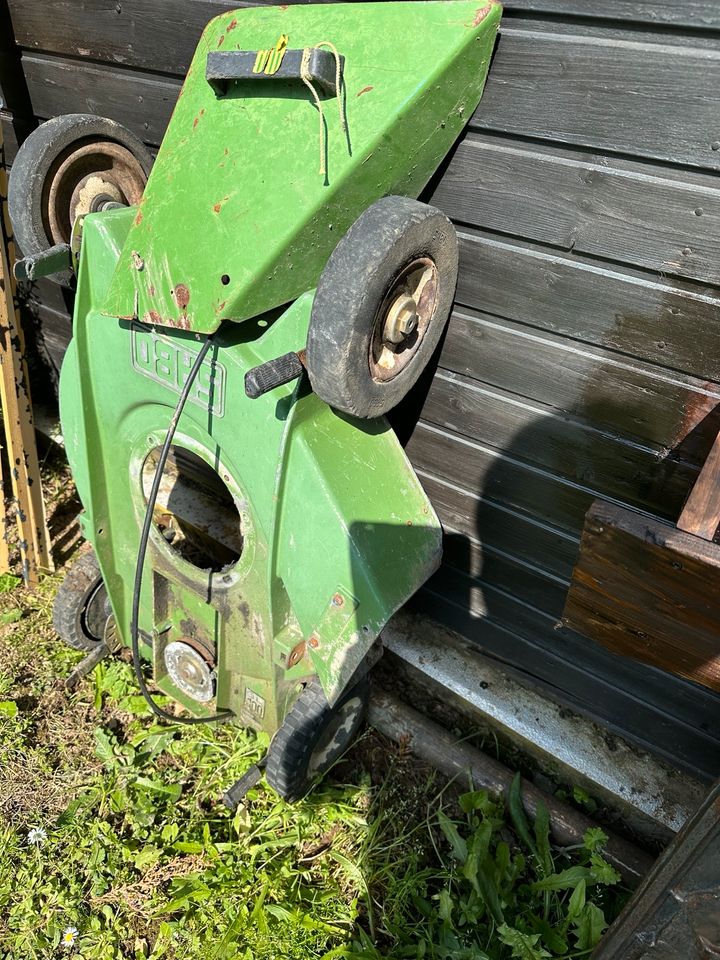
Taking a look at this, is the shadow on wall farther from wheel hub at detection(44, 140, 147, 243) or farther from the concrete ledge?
wheel hub at detection(44, 140, 147, 243)

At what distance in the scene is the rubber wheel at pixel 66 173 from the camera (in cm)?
199

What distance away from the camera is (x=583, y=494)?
78.8 inches

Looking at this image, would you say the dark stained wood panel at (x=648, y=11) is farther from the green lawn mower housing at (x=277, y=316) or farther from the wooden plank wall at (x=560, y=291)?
the green lawn mower housing at (x=277, y=316)

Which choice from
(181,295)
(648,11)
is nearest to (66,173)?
(181,295)

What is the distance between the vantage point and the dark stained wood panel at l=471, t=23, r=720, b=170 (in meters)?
1.40

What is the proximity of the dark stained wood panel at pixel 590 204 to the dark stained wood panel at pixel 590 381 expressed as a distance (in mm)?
257

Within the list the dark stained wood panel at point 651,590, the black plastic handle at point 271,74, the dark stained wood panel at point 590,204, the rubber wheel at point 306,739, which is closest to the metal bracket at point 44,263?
the black plastic handle at point 271,74

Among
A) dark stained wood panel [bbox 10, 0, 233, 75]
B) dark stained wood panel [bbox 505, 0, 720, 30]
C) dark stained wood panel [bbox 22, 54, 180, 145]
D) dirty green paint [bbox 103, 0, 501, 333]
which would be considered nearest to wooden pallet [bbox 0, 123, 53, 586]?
dark stained wood panel [bbox 22, 54, 180, 145]

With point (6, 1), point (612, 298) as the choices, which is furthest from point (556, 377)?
point (6, 1)

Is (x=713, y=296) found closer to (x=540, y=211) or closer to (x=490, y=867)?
(x=540, y=211)

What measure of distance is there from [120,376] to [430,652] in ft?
4.95

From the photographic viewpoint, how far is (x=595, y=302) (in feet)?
5.64

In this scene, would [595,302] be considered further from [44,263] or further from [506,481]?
[44,263]

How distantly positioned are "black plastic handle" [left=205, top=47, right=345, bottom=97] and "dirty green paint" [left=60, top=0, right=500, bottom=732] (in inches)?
1.4
